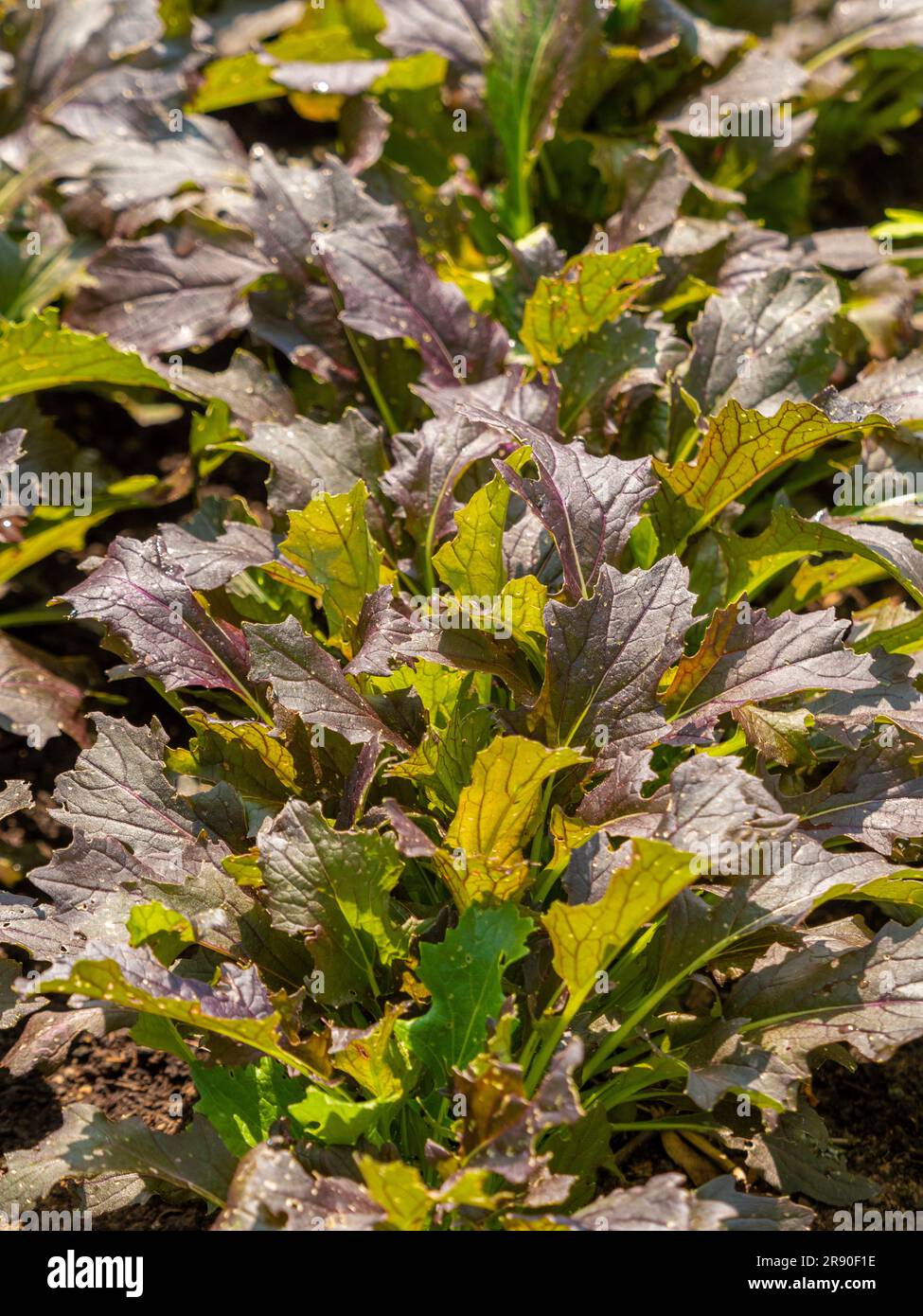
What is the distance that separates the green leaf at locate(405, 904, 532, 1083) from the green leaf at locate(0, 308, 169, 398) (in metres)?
1.48

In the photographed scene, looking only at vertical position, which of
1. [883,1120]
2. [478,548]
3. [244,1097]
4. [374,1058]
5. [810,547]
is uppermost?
[478,548]

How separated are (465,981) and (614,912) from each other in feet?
0.86

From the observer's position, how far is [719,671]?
2086mm

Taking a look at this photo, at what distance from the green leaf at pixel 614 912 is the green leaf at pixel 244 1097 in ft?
1.48

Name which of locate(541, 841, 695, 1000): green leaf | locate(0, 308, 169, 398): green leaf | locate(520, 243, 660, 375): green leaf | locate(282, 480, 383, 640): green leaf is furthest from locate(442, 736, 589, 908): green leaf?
locate(0, 308, 169, 398): green leaf

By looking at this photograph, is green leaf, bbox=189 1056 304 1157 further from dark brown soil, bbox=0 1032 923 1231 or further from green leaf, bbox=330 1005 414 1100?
dark brown soil, bbox=0 1032 923 1231

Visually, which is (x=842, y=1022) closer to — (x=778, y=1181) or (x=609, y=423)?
(x=778, y=1181)

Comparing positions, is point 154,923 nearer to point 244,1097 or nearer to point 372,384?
point 244,1097

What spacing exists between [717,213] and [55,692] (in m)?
2.01

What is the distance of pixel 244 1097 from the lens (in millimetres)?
1853

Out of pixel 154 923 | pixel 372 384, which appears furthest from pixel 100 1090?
pixel 372 384

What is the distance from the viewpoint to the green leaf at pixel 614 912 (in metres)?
1.66

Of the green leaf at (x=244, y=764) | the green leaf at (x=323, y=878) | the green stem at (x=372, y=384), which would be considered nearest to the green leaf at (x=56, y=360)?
the green stem at (x=372, y=384)

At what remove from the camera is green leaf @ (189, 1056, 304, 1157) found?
183 cm
